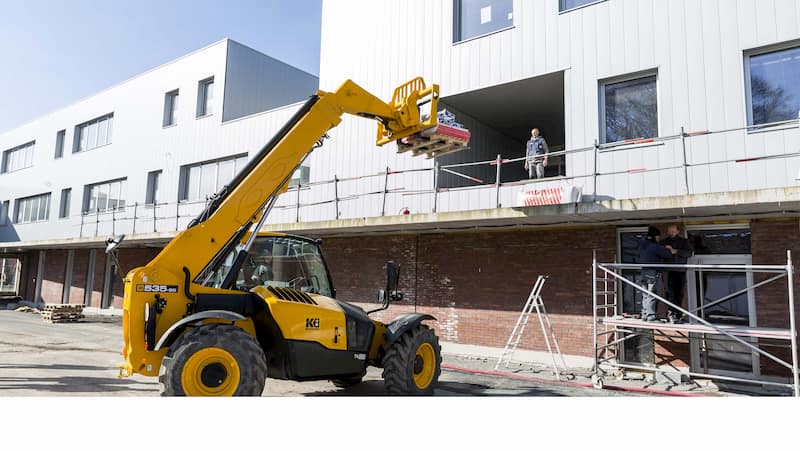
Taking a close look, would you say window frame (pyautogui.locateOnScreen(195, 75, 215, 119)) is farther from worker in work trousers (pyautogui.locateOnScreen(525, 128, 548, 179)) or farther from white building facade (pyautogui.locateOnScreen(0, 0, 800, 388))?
worker in work trousers (pyautogui.locateOnScreen(525, 128, 548, 179))

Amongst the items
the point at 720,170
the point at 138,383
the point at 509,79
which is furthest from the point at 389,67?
the point at 138,383

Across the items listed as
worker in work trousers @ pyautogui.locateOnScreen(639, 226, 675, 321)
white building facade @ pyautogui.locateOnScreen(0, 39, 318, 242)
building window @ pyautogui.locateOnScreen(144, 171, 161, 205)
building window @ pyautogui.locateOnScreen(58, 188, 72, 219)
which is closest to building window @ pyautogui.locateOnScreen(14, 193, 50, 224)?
white building facade @ pyautogui.locateOnScreen(0, 39, 318, 242)

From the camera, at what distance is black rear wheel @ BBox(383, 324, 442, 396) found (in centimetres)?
705

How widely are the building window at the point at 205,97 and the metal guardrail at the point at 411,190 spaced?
3.96 m

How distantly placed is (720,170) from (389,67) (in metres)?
9.20

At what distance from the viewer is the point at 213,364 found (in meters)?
5.43

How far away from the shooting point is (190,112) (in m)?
22.4

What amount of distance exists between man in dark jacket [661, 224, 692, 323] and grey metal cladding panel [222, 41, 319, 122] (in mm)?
17010

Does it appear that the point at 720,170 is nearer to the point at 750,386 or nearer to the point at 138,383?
the point at 750,386

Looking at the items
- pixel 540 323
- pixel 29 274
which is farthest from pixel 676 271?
pixel 29 274

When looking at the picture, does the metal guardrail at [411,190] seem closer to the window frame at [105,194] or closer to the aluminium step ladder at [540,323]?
the window frame at [105,194]

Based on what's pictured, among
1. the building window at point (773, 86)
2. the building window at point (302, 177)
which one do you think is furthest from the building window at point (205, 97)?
the building window at point (773, 86)

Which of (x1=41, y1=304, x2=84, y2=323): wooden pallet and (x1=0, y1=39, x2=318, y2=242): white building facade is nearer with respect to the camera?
(x1=41, y1=304, x2=84, y2=323): wooden pallet

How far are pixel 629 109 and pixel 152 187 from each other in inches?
804
